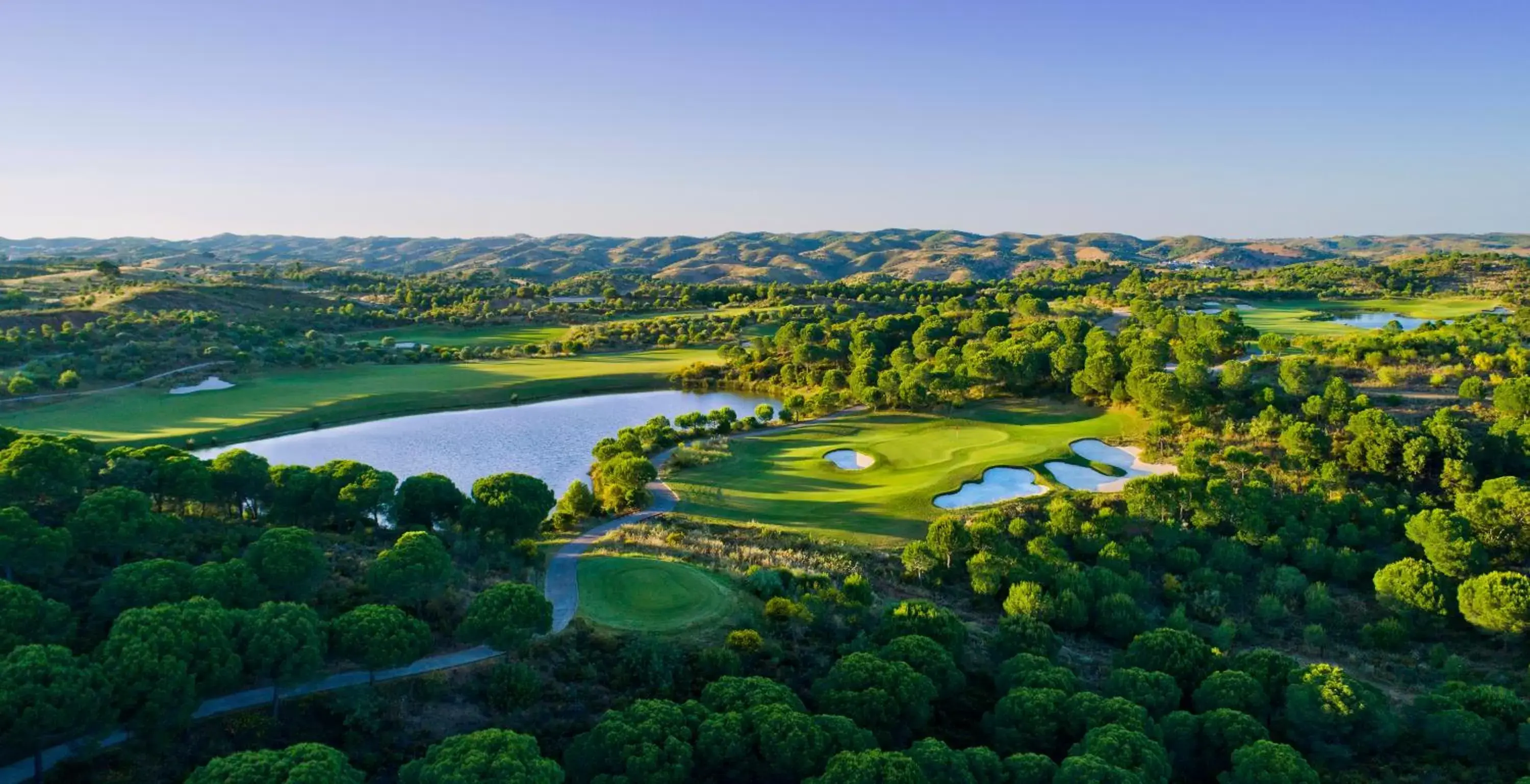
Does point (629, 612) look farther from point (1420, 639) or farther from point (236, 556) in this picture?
point (1420, 639)

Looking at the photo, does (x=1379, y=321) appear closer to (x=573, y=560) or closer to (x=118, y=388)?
(x=573, y=560)

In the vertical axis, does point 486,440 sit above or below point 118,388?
below

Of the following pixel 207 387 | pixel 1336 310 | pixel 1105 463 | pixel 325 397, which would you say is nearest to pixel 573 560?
pixel 1105 463

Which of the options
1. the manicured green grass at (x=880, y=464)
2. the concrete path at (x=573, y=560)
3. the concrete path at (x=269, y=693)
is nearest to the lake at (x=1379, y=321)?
the manicured green grass at (x=880, y=464)

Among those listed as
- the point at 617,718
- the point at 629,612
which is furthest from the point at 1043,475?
the point at 617,718

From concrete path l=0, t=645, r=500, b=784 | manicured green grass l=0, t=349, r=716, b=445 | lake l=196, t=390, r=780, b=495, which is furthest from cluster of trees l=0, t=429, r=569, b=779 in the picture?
manicured green grass l=0, t=349, r=716, b=445

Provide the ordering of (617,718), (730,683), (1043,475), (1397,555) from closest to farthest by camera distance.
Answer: (617,718), (730,683), (1397,555), (1043,475)

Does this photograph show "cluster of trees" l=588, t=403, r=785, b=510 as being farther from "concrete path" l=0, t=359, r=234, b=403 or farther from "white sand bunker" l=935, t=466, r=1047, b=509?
"concrete path" l=0, t=359, r=234, b=403
